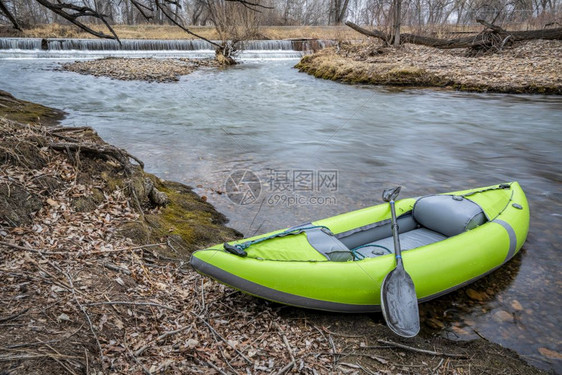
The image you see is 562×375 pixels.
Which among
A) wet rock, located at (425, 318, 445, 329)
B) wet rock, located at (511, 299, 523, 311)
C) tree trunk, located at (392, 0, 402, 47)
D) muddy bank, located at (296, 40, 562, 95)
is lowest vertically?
wet rock, located at (425, 318, 445, 329)

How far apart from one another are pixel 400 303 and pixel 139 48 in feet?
68.4

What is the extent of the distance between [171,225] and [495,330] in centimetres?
275

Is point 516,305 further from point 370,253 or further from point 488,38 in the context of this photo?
point 488,38

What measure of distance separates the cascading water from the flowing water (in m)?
5.65

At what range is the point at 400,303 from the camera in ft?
8.72

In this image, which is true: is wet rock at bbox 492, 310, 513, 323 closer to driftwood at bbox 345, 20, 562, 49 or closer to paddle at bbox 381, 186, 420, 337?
paddle at bbox 381, 186, 420, 337

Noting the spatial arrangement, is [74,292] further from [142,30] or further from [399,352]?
[142,30]

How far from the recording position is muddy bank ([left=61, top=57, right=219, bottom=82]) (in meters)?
13.9

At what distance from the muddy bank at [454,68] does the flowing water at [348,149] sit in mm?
540

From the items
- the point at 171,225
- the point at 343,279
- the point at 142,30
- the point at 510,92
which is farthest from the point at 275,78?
the point at 142,30

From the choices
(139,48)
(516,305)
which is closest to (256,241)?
(516,305)

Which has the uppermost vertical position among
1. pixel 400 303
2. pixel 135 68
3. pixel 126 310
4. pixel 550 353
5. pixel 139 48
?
pixel 139 48

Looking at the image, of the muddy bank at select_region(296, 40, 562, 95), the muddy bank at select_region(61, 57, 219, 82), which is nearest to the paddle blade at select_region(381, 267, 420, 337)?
the muddy bank at select_region(296, 40, 562, 95)

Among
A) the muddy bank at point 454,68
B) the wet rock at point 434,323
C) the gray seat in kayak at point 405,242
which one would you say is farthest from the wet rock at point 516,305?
the muddy bank at point 454,68
